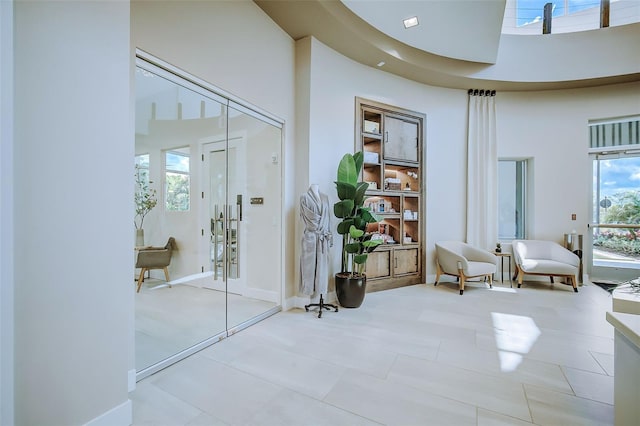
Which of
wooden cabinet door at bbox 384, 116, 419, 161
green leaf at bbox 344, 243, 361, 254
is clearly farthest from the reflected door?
wooden cabinet door at bbox 384, 116, 419, 161

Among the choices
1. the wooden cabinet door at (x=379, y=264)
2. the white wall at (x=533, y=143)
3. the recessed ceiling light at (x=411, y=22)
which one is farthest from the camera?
the white wall at (x=533, y=143)

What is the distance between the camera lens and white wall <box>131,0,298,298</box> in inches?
88.1

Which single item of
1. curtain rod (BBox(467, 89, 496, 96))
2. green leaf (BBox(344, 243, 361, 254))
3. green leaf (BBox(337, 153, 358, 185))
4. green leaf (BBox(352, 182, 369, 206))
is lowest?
green leaf (BBox(344, 243, 361, 254))

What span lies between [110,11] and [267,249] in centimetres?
292

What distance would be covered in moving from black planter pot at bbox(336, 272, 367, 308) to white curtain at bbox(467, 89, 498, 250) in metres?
2.94

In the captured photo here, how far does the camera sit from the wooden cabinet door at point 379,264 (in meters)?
4.71

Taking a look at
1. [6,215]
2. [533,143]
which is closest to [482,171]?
[533,143]

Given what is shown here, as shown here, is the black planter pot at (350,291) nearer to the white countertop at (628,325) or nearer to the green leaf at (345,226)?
the green leaf at (345,226)

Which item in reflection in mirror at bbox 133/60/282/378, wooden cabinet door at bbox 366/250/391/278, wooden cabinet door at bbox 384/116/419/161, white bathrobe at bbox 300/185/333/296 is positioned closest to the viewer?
reflection in mirror at bbox 133/60/282/378

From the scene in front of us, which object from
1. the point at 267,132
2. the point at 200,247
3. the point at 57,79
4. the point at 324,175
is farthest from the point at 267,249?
the point at 57,79

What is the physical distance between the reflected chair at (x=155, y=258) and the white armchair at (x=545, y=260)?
17.8 feet

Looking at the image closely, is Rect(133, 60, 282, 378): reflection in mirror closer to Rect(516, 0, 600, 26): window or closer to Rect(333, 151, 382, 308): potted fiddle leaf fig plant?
Rect(333, 151, 382, 308): potted fiddle leaf fig plant

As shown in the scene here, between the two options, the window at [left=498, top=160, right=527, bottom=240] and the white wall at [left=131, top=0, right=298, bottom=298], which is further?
the window at [left=498, top=160, right=527, bottom=240]

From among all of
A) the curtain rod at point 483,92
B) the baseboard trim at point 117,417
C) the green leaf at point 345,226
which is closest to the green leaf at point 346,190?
the green leaf at point 345,226
